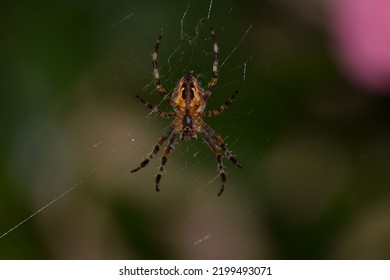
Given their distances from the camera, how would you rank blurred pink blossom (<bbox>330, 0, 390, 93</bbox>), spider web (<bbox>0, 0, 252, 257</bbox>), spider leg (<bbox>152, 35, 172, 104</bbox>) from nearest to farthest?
blurred pink blossom (<bbox>330, 0, 390, 93</bbox>) < spider leg (<bbox>152, 35, 172, 104</bbox>) < spider web (<bbox>0, 0, 252, 257</bbox>)

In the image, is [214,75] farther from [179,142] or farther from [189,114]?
[179,142]

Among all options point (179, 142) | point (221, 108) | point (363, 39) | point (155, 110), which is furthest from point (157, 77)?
point (363, 39)

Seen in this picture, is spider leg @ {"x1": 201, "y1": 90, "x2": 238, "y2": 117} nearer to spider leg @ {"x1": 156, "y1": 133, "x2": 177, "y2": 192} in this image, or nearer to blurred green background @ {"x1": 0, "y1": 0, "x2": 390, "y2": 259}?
blurred green background @ {"x1": 0, "y1": 0, "x2": 390, "y2": 259}

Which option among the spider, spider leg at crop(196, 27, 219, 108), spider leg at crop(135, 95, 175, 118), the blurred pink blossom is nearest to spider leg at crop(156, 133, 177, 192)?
the spider

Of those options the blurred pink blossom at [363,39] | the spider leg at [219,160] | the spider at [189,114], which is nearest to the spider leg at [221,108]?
the spider at [189,114]

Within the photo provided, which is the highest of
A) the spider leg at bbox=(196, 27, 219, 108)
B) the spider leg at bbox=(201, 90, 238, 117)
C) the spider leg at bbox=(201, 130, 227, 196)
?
the spider leg at bbox=(196, 27, 219, 108)

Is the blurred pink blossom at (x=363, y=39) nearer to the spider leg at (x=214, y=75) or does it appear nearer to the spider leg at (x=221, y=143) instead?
the spider leg at (x=214, y=75)

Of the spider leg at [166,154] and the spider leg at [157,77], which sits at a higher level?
the spider leg at [157,77]
